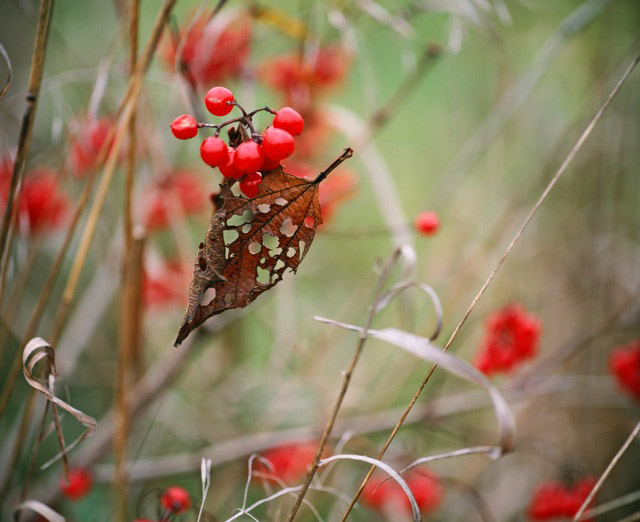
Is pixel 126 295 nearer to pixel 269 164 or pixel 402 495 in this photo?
pixel 269 164

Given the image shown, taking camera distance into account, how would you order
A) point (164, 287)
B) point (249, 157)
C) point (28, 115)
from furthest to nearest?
point (164, 287), point (28, 115), point (249, 157)

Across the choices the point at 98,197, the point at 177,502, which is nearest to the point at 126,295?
the point at 98,197

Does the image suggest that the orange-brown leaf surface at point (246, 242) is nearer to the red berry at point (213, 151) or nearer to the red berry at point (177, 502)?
the red berry at point (213, 151)

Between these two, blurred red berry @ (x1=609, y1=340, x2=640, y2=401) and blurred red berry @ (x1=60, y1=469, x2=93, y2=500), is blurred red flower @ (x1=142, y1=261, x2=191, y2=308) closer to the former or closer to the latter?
blurred red berry @ (x1=60, y1=469, x2=93, y2=500)

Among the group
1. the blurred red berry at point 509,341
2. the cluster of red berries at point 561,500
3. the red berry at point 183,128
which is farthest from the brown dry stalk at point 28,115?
the cluster of red berries at point 561,500

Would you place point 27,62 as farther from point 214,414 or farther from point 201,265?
point 201,265

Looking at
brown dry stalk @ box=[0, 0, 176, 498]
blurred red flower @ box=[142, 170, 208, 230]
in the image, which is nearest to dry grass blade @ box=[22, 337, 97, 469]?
brown dry stalk @ box=[0, 0, 176, 498]

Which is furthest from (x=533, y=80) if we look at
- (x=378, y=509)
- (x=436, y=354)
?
(x=378, y=509)

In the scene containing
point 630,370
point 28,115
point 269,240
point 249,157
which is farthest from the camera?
point 630,370
